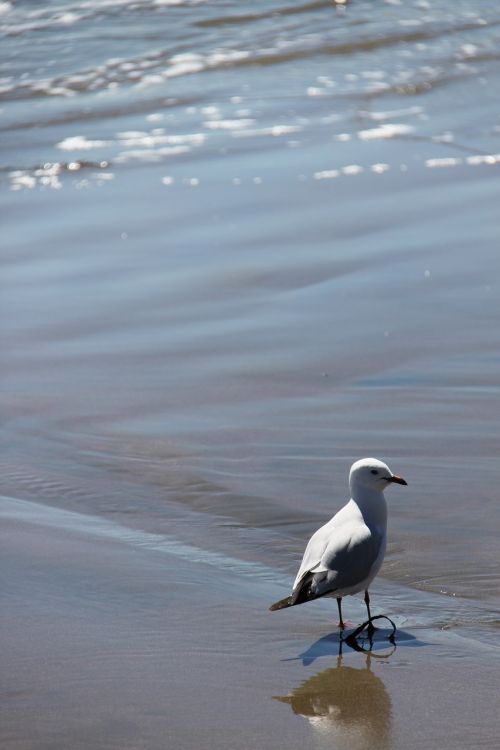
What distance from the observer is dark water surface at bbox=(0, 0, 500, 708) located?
4809 millimetres

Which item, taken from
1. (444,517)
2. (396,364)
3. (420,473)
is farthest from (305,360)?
(444,517)

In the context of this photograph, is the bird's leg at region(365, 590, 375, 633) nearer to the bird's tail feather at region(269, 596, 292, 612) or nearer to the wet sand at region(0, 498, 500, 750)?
the wet sand at region(0, 498, 500, 750)

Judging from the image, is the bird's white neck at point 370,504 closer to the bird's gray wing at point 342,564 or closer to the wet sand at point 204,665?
the bird's gray wing at point 342,564

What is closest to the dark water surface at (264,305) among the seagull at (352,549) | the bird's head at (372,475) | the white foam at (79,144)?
the white foam at (79,144)

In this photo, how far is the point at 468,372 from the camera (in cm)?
586

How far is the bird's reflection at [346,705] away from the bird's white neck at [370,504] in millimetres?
451

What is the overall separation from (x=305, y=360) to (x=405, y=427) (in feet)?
3.07

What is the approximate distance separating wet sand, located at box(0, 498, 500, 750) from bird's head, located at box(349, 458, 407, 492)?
15.0 inches

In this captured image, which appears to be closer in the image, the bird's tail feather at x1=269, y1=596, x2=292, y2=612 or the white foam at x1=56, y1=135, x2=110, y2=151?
the bird's tail feather at x1=269, y1=596, x2=292, y2=612

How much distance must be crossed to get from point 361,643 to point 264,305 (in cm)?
342

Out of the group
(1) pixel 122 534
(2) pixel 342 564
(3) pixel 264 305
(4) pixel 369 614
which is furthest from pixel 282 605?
(3) pixel 264 305

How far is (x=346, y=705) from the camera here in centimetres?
341

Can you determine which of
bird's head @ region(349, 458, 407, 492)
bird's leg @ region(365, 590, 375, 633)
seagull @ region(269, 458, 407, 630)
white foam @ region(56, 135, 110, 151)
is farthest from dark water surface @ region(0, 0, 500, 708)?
bird's head @ region(349, 458, 407, 492)

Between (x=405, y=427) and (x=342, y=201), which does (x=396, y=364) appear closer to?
(x=405, y=427)
